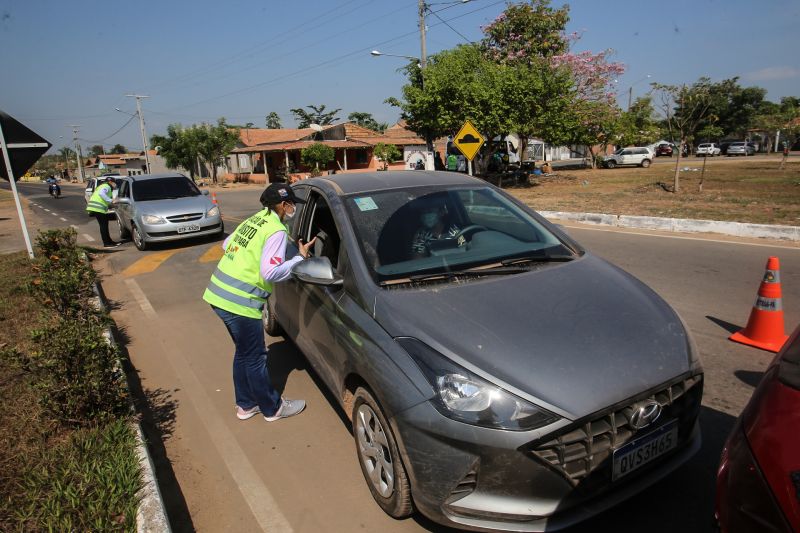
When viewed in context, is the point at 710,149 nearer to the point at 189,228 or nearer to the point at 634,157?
the point at 634,157

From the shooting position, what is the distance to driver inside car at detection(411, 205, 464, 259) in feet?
10.5

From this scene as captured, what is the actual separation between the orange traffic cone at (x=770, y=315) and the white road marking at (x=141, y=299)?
21.3ft

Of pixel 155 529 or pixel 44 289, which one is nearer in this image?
pixel 155 529

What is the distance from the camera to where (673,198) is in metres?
15.6

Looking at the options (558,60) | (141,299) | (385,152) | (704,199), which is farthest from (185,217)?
(385,152)

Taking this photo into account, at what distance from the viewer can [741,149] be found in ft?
152

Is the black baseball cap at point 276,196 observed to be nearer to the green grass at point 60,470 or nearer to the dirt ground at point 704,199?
the green grass at point 60,470

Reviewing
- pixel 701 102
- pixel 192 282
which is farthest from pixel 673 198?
pixel 192 282

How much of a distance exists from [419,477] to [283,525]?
0.92 metres

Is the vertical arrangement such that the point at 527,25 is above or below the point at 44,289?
above

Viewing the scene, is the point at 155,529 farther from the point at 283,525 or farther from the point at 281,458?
the point at 281,458

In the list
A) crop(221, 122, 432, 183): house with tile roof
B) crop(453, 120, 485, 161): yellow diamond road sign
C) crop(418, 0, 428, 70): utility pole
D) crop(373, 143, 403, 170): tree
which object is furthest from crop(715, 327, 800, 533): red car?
crop(221, 122, 432, 183): house with tile roof

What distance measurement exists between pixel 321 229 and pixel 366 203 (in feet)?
2.11

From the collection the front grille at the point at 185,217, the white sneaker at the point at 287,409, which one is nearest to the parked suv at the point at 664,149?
the front grille at the point at 185,217
